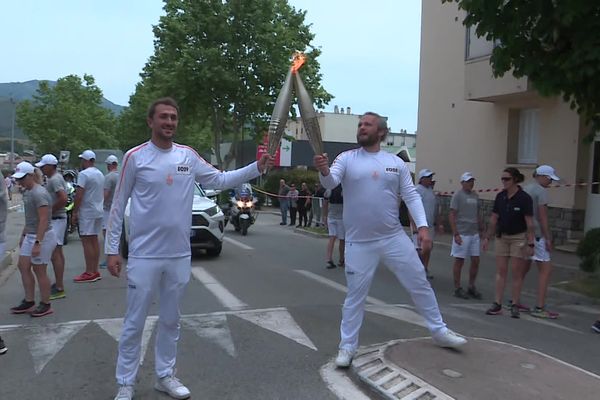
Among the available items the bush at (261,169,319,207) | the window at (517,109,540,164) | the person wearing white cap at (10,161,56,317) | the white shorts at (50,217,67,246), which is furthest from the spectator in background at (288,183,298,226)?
the person wearing white cap at (10,161,56,317)

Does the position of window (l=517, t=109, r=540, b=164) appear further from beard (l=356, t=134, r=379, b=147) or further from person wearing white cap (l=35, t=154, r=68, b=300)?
person wearing white cap (l=35, t=154, r=68, b=300)

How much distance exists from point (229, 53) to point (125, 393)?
2618 centimetres

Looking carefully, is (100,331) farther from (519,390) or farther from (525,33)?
(525,33)

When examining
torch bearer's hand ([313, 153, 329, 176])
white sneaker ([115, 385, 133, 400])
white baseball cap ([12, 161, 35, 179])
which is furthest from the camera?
white baseball cap ([12, 161, 35, 179])

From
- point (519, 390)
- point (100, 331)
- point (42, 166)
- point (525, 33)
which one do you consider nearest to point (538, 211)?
point (525, 33)

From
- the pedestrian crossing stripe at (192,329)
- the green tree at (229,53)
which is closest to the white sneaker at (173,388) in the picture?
the pedestrian crossing stripe at (192,329)

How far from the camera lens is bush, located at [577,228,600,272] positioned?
403 inches

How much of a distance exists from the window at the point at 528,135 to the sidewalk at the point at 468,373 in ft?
39.0

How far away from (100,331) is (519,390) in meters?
4.23

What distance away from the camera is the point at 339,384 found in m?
4.76

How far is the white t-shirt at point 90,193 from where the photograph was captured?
30.7 ft

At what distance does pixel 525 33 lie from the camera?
29.8ft

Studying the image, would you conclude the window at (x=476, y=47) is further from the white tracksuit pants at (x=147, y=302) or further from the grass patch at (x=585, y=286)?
the white tracksuit pants at (x=147, y=302)

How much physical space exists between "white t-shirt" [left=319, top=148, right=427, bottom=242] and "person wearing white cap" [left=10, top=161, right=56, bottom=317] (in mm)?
3601
